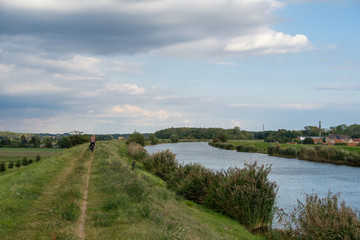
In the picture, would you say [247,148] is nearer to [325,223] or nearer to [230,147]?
[230,147]

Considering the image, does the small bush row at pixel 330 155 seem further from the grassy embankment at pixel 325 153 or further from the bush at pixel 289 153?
the bush at pixel 289 153

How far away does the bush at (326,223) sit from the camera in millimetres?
11258

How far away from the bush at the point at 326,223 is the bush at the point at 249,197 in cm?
293

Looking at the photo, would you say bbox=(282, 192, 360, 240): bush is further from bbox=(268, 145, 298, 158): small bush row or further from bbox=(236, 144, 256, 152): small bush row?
bbox=(236, 144, 256, 152): small bush row

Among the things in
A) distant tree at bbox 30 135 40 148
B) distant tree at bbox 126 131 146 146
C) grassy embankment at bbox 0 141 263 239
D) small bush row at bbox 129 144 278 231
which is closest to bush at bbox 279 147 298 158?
distant tree at bbox 126 131 146 146

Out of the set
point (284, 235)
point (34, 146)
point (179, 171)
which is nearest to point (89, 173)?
point (179, 171)

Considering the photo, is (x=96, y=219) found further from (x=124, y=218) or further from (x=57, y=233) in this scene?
(x=57, y=233)

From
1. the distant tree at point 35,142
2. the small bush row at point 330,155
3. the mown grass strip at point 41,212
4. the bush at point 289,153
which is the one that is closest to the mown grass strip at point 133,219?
the mown grass strip at point 41,212

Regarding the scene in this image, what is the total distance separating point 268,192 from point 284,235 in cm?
318

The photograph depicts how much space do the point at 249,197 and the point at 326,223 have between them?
5040 millimetres

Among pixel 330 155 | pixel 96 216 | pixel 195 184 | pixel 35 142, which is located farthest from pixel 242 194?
pixel 35 142

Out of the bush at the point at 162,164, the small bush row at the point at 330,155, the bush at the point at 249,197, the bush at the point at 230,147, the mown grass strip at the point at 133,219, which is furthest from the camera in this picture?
the bush at the point at 230,147

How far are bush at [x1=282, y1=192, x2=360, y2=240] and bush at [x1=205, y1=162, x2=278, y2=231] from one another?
2.93m

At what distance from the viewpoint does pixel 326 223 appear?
11852 mm
